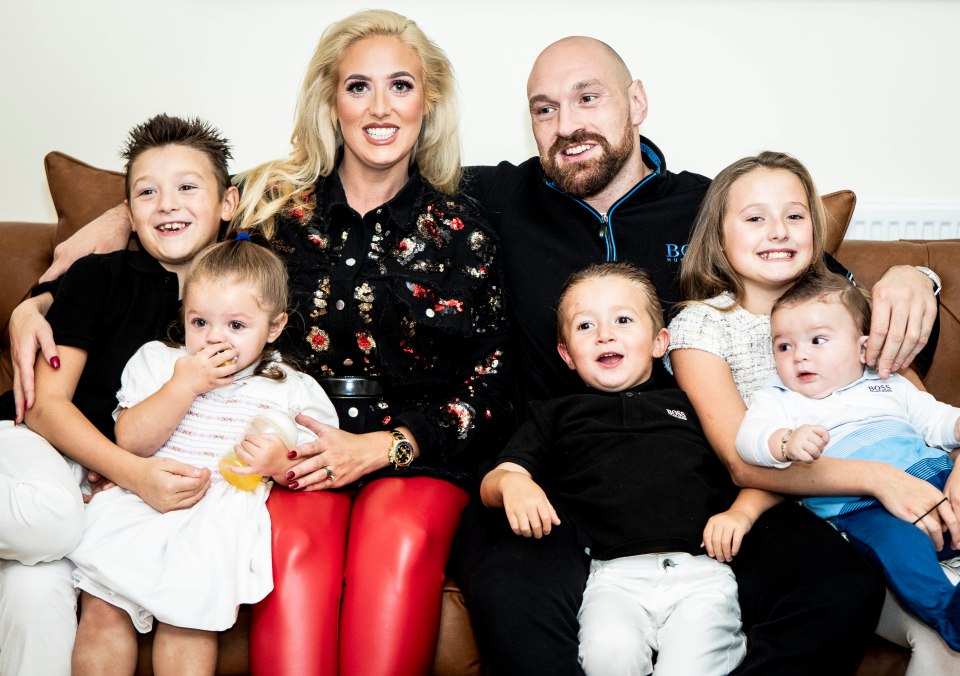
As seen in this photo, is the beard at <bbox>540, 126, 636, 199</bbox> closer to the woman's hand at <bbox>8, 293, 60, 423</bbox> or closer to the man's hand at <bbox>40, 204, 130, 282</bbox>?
the man's hand at <bbox>40, 204, 130, 282</bbox>

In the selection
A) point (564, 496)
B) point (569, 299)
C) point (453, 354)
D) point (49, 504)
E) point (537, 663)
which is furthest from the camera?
point (453, 354)

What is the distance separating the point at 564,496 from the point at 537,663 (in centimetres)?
35

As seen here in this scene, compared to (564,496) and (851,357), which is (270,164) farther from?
(851,357)

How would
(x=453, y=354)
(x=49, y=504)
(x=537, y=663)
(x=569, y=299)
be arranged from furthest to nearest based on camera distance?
(x=453, y=354)
(x=569, y=299)
(x=49, y=504)
(x=537, y=663)

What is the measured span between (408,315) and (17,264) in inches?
39.8

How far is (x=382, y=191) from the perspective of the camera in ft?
7.02

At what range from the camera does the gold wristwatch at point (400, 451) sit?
1.86 m

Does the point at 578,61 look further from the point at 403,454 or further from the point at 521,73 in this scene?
the point at 403,454

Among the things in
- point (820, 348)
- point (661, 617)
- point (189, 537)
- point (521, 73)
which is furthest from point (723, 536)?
point (521, 73)

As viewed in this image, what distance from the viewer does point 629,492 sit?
165 centimetres

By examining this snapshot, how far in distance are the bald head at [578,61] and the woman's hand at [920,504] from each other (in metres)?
1.16

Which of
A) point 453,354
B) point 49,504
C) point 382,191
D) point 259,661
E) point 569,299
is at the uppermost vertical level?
point 382,191

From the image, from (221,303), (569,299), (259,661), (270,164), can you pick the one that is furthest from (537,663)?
(270,164)

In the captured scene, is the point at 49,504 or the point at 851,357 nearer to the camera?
the point at 49,504
